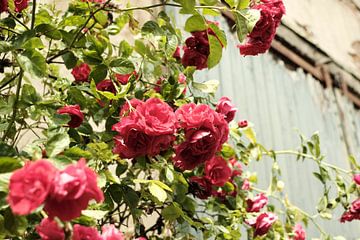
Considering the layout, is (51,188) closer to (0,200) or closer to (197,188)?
(0,200)

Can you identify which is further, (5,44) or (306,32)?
(306,32)

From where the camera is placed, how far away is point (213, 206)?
1529 mm

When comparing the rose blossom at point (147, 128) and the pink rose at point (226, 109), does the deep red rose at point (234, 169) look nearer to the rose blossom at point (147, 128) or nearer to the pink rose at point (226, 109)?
the pink rose at point (226, 109)

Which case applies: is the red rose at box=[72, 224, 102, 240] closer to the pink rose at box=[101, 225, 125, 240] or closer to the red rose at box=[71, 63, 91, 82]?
the pink rose at box=[101, 225, 125, 240]

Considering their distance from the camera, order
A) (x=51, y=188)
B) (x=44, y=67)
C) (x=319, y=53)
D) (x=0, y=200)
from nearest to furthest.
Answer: (x=51, y=188)
(x=0, y=200)
(x=44, y=67)
(x=319, y=53)

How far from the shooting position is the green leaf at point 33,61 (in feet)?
3.01

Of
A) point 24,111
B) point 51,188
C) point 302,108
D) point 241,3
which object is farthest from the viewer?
point 302,108

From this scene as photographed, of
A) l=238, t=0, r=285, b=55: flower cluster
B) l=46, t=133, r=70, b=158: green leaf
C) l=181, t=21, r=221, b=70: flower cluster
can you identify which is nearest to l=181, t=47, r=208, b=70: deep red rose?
l=181, t=21, r=221, b=70: flower cluster

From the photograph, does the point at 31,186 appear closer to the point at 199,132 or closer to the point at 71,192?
the point at 71,192

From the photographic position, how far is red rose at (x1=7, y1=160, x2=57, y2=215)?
0.54 m

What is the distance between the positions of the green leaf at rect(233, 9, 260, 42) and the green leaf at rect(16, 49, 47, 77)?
14.2 inches

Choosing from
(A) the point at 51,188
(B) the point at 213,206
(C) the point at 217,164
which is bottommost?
(B) the point at 213,206

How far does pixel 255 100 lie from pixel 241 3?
142cm

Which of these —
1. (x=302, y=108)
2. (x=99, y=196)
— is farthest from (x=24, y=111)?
(x=302, y=108)
